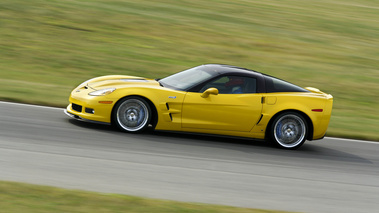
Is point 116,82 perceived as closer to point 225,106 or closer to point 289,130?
point 225,106

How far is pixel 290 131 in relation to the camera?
9.16 m

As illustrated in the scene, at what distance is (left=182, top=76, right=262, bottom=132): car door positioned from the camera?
8.62 meters

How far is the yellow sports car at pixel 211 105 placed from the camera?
8453mm

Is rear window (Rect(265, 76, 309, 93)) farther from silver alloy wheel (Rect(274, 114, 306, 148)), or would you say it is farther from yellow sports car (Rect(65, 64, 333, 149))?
silver alloy wheel (Rect(274, 114, 306, 148))

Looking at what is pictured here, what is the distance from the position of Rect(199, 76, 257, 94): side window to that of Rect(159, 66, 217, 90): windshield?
16 centimetres

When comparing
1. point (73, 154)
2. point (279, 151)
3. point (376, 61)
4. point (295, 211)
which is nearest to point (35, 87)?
point (73, 154)

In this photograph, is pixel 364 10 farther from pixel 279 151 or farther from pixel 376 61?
pixel 279 151

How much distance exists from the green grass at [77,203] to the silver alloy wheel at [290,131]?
3.41 m

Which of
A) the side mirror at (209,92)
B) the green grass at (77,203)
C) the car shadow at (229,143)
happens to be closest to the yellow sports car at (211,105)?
the side mirror at (209,92)

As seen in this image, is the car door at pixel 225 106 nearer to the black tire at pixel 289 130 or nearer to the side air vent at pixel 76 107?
the black tire at pixel 289 130

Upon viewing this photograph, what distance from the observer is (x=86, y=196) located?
17.8 feet

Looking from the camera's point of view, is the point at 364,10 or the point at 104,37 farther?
the point at 364,10

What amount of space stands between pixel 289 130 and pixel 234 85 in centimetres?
130

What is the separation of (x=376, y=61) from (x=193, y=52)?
6861 millimetres
